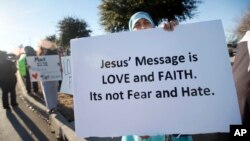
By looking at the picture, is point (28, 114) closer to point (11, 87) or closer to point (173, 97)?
Result: point (11, 87)

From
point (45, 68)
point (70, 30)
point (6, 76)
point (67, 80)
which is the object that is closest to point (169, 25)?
point (67, 80)

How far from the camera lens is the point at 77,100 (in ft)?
7.77


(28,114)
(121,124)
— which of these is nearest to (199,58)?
(121,124)

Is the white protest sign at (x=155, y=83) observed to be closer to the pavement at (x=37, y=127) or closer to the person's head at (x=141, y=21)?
the person's head at (x=141, y=21)

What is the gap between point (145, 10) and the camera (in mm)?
25547

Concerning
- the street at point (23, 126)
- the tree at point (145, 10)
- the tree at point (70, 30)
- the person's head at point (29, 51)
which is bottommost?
the street at point (23, 126)

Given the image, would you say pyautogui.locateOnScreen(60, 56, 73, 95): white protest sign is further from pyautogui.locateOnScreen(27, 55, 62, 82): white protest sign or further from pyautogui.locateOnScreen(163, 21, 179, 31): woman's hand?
pyautogui.locateOnScreen(163, 21, 179, 31): woman's hand

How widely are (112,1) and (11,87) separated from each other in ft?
65.6

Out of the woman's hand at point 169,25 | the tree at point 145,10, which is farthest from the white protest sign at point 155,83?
the tree at point 145,10

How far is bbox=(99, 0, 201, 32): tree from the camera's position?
2577cm

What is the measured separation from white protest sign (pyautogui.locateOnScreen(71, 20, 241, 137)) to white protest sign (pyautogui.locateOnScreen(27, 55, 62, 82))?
4773mm

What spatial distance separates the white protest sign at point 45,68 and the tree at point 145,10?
18.5 meters

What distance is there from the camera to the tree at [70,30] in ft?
168

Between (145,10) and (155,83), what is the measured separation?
23967 millimetres
